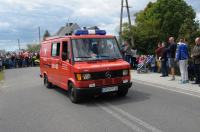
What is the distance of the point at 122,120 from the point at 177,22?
185 ft

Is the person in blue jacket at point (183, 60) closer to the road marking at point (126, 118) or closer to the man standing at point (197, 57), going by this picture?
the man standing at point (197, 57)

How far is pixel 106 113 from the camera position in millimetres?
9945

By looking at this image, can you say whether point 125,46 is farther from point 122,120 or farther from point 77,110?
point 122,120

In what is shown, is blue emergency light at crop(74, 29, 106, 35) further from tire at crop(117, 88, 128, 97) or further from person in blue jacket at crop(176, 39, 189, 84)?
person in blue jacket at crop(176, 39, 189, 84)

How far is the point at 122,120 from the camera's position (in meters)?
8.91

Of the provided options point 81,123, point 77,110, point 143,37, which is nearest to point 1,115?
point 77,110

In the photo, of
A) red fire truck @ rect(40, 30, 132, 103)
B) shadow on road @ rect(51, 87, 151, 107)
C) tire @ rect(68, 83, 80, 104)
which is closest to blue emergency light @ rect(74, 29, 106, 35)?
red fire truck @ rect(40, 30, 132, 103)

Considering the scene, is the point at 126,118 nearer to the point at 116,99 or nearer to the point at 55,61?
the point at 116,99

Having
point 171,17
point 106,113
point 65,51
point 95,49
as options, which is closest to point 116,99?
point 95,49

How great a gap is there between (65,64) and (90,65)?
49.6 inches

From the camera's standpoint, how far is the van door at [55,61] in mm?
13625

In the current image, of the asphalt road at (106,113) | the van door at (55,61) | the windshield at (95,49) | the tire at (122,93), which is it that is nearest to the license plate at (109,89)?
the asphalt road at (106,113)

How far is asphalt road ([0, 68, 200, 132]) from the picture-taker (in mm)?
8273

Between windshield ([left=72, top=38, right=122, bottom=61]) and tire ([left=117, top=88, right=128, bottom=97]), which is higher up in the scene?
windshield ([left=72, top=38, right=122, bottom=61])
